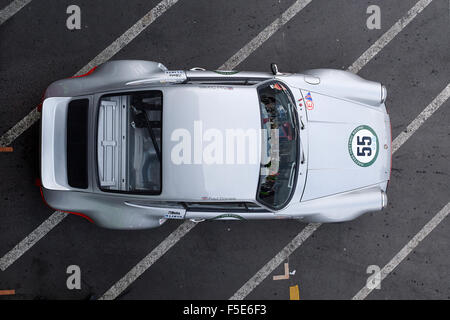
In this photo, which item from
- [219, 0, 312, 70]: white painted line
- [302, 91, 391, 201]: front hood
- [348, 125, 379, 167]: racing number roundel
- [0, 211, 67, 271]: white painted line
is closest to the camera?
[302, 91, 391, 201]: front hood

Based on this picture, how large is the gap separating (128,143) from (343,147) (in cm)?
234

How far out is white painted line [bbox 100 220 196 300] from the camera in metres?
4.36

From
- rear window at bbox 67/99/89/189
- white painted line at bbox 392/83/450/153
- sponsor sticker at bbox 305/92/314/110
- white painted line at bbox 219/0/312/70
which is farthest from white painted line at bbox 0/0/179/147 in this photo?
white painted line at bbox 392/83/450/153

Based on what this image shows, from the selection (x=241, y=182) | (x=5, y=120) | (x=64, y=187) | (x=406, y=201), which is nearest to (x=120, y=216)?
(x=64, y=187)

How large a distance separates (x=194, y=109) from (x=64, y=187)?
5.23 feet

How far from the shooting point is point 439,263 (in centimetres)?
453

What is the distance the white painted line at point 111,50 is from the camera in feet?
14.0

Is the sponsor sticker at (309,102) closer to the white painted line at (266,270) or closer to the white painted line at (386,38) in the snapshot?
the white painted line at (386,38)

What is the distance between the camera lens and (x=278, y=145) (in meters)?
3.34

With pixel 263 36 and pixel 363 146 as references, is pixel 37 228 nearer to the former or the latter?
pixel 263 36

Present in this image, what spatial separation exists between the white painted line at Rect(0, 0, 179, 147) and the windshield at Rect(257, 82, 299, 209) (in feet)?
6.89

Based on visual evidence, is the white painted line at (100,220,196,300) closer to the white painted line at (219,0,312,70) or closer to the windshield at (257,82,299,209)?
the windshield at (257,82,299,209)

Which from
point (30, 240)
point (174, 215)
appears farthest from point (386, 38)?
point (30, 240)
